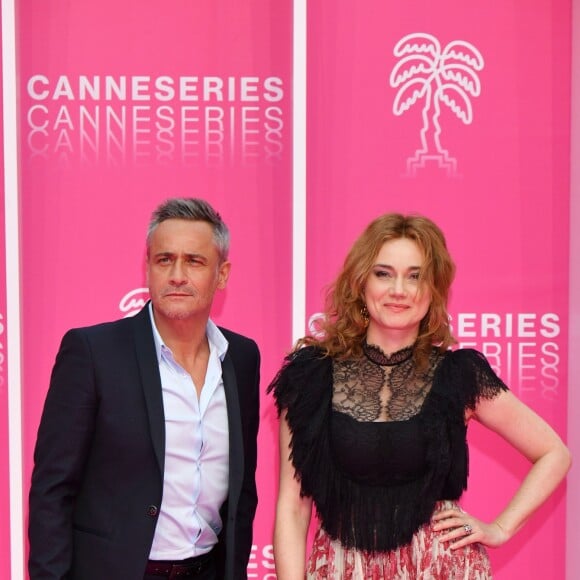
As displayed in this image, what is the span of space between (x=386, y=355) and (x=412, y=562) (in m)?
0.51

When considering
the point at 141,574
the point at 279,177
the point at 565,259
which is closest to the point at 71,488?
the point at 141,574

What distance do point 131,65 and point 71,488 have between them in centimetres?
180

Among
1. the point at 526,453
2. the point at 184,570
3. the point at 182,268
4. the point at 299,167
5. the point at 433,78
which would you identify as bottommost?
the point at 184,570

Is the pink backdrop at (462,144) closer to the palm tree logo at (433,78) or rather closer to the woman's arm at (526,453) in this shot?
the palm tree logo at (433,78)

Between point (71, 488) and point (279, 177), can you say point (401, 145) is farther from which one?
point (71, 488)

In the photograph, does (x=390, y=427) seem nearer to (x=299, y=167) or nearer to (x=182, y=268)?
(x=182, y=268)

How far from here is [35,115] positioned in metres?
3.16

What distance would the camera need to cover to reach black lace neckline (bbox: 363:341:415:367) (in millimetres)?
2105

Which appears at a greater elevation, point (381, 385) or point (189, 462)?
point (381, 385)

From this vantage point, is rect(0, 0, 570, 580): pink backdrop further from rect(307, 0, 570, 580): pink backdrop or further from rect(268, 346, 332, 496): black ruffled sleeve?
rect(268, 346, 332, 496): black ruffled sleeve

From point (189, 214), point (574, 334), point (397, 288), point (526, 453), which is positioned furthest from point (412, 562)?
point (574, 334)

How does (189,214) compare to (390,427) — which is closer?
(390,427)

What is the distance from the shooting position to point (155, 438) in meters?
1.95

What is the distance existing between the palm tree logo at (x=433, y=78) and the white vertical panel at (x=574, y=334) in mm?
387
